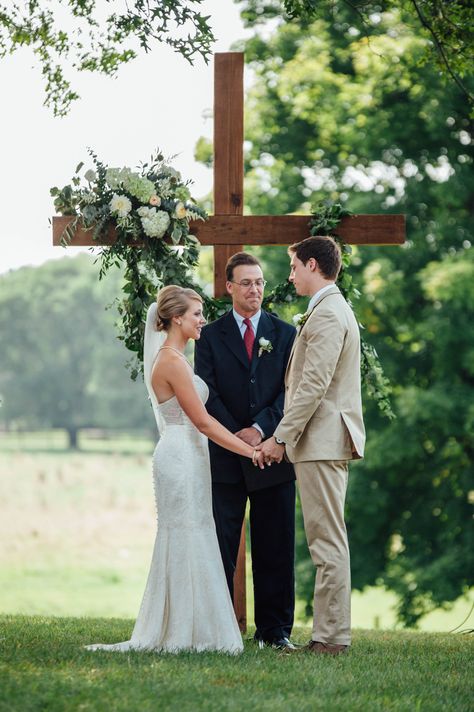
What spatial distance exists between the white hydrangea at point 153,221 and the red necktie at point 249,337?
904mm

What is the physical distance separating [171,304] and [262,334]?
0.69 meters

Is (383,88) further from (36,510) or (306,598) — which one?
(36,510)

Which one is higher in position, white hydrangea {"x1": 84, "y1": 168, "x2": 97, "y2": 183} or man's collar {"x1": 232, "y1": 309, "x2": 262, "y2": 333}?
white hydrangea {"x1": 84, "y1": 168, "x2": 97, "y2": 183}

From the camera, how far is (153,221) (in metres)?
6.71

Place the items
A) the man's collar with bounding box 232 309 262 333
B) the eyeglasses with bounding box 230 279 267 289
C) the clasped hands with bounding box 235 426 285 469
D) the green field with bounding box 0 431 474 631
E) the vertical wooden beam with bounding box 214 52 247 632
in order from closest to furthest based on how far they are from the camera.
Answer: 1. the clasped hands with bounding box 235 426 285 469
2. the eyeglasses with bounding box 230 279 267 289
3. the man's collar with bounding box 232 309 262 333
4. the vertical wooden beam with bounding box 214 52 247 632
5. the green field with bounding box 0 431 474 631

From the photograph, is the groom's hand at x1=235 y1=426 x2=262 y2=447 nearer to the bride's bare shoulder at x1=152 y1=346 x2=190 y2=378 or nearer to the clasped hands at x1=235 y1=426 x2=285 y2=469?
the clasped hands at x1=235 y1=426 x2=285 y2=469

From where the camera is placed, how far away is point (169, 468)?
5855 mm

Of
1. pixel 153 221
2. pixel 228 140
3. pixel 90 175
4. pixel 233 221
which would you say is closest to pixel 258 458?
pixel 153 221

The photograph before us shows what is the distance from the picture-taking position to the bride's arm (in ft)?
19.1

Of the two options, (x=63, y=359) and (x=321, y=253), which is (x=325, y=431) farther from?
(x=63, y=359)

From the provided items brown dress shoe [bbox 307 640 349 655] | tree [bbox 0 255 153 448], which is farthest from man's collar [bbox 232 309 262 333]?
tree [bbox 0 255 153 448]

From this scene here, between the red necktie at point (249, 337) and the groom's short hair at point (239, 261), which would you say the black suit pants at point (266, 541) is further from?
the groom's short hair at point (239, 261)

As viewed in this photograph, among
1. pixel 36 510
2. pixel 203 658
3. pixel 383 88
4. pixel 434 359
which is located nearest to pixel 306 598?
pixel 434 359

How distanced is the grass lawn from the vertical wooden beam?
8.57 feet
